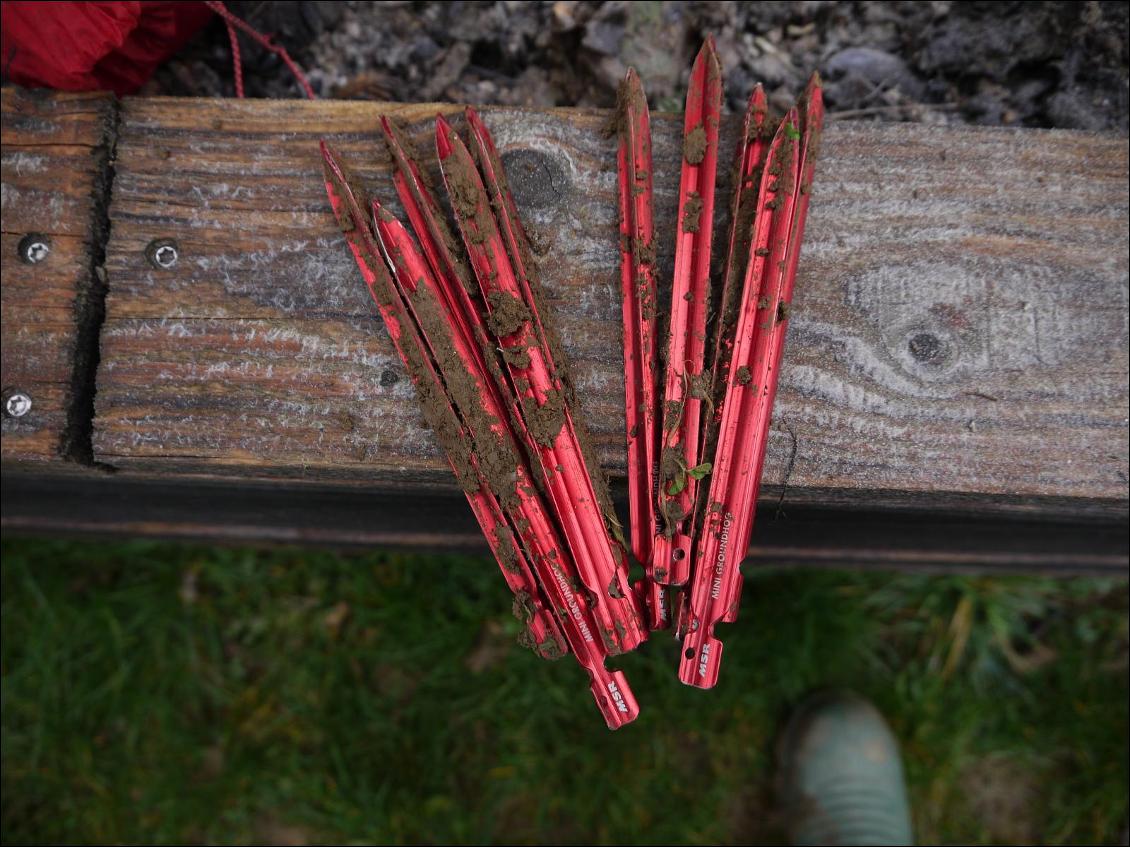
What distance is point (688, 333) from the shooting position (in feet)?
4.99

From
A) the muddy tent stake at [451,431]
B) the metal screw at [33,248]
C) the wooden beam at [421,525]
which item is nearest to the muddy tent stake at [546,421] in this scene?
the muddy tent stake at [451,431]

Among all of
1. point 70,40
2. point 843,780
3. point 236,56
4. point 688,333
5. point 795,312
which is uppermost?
point 236,56

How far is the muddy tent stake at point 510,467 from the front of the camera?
4.93ft

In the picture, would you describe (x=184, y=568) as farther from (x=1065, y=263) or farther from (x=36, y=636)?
(x=1065, y=263)

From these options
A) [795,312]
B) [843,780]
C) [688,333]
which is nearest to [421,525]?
[688,333]

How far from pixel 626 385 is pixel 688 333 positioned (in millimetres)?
160

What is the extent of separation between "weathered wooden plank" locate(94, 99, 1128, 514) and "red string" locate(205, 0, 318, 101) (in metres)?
0.47

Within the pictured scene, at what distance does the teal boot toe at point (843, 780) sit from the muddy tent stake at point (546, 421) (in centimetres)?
160

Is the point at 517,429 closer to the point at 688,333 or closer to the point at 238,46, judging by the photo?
the point at 688,333

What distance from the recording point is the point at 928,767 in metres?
2.86

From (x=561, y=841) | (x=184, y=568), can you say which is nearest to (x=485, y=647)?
(x=561, y=841)

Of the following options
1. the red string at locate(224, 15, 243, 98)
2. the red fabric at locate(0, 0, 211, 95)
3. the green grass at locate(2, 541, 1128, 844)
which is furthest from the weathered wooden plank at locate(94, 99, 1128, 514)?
the green grass at locate(2, 541, 1128, 844)

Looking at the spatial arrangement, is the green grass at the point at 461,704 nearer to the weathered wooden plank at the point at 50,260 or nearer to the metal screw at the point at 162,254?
the weathered wooden plank at the point at 50,260

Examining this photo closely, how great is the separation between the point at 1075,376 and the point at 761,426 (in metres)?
0.68
